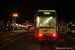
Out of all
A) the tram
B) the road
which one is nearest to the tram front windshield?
the tram

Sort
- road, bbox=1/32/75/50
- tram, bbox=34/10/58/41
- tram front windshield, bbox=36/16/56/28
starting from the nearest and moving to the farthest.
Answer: road, bbox=1/32/75/50, tram, bbox=34/10/58/41, tram front windshield, bbox=36/16/56/28

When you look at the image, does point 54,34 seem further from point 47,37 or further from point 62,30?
point 62,30

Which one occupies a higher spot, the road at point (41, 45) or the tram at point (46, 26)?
the tram at point (46, 26)

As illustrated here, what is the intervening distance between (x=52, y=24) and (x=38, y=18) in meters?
1.67

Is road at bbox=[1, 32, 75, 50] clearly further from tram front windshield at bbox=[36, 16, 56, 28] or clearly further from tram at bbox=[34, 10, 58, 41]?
tram front windshield at bbox=[36, 16, 56, 28]

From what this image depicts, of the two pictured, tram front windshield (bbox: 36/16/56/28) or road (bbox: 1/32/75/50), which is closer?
road (bbox: 1/32/75/50)

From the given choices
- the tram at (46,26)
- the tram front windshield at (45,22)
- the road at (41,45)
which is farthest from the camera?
the tram front windshield at (45,22)

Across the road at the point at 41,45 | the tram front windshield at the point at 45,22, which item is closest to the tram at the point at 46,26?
the tram front windshield at the point at 45,22

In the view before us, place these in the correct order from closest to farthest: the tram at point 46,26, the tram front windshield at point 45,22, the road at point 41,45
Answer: the road at point 41,45 < the tram at point 46,26 < the tram front windshield at point 45,22

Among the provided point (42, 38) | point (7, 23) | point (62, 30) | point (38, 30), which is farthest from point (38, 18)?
point (7, 23)

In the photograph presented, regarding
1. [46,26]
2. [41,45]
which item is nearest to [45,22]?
[46,26]

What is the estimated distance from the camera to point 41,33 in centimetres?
1130

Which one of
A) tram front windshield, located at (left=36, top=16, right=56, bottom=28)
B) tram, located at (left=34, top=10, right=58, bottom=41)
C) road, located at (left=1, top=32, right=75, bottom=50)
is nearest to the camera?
road, located at (left=1, top=32, right=75, bottom=50)

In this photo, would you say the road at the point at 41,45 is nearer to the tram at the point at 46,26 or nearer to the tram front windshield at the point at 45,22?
the tram at the point at 46,26
